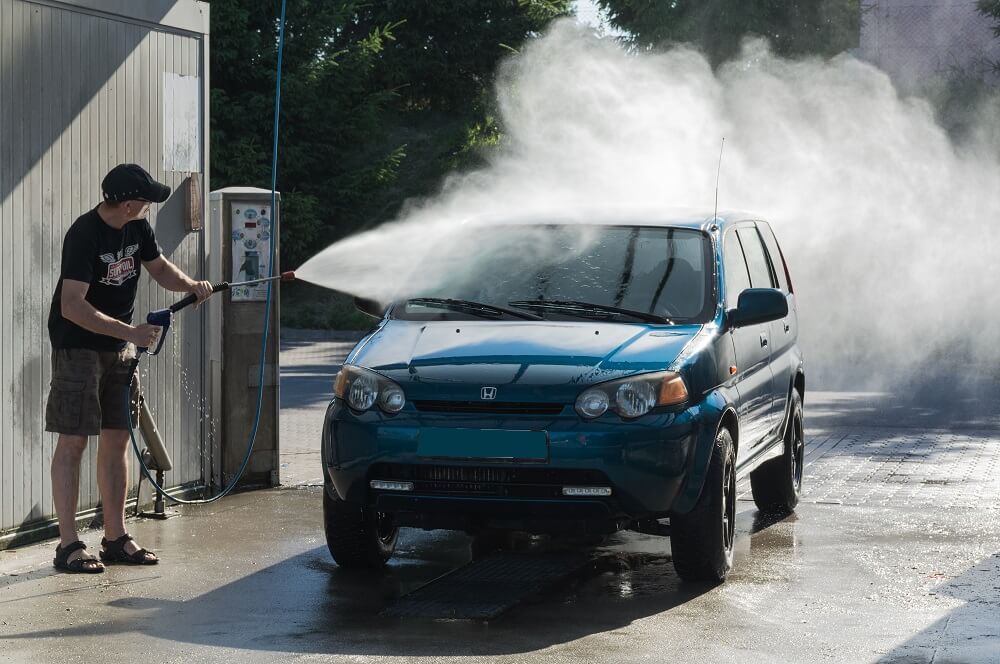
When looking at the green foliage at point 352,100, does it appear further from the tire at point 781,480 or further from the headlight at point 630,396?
the headlight at point 630,396

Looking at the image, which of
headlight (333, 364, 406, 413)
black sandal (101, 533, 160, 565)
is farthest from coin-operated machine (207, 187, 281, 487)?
headlight (333, 364, 406, 413)

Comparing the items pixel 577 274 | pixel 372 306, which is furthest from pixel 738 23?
pixel 577 274

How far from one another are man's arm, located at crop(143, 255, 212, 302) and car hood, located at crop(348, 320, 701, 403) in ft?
3.04

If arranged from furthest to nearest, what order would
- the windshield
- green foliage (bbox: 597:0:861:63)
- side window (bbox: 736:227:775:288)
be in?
green foliage (bbox: 597:0:861:63)
side window (bbox: 736:227:775:288)
the windshield

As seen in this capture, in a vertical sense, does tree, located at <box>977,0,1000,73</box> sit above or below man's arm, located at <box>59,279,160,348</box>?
above

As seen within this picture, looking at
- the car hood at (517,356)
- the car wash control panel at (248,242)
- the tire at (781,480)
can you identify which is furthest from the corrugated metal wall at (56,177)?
the tire at (781,480)

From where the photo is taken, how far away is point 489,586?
7152mm

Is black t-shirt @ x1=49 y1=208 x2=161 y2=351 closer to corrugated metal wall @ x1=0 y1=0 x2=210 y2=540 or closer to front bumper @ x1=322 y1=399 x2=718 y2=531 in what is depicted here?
corrugated metal wall @ x1=0 y1=0 x2=210 y2=540

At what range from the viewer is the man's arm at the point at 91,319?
7188 millimetres

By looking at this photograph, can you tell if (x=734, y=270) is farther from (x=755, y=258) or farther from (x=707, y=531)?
(x=707, y=531)

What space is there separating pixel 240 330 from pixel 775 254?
3.37 m

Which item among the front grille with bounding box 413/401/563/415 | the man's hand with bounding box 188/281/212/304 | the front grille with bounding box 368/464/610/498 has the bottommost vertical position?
the front grille with bounding box 368/464/610/498

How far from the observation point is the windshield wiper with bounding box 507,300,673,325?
7457mm

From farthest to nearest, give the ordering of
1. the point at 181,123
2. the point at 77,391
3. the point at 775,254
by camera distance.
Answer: the point at 775,254, the point at 181,123, the point at 77,391
